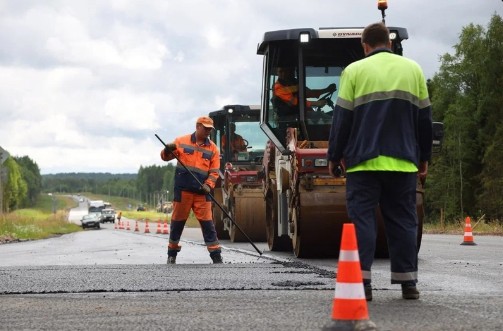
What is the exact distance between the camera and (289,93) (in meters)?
11.5

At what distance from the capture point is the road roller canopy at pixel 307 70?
A: 11.4 metres

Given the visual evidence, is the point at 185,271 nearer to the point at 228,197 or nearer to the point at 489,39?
the point at 228,197

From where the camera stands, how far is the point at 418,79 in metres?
6.05

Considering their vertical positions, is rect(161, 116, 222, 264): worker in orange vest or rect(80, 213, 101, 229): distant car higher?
rect(161, 116, 222, 264): worker in orange vest

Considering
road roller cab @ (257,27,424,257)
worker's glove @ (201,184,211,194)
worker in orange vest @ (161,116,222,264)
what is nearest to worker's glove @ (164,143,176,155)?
worker in orange vest @ (161,116,222,264)

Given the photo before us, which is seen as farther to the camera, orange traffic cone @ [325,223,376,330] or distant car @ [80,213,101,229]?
distant car @ [80,213,101,229]

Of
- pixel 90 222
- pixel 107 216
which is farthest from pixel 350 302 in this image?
pixel 107 216

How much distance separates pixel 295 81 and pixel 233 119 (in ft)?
27.6

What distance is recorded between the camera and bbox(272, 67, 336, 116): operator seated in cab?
11.4 metres

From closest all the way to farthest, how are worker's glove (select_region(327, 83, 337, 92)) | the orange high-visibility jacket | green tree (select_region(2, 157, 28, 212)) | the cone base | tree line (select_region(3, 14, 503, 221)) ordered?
the cone base
the orange high-visibility jacket
worker's glove (select_region(327, 83, 337, 92))
tree line (select_region(3, 14, 503, 221))
green tree (select_region(2, 157, 28, 212))

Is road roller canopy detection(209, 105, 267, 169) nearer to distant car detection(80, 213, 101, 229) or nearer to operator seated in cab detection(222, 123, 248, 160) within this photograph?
operator seated in cab detection(222, 123, 248, 160)

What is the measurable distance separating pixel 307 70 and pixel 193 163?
1944mm

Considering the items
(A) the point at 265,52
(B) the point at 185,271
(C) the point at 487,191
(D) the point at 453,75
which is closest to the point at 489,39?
(D) the point at 453,75

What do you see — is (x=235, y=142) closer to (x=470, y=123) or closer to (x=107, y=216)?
(x=470, y=123)
